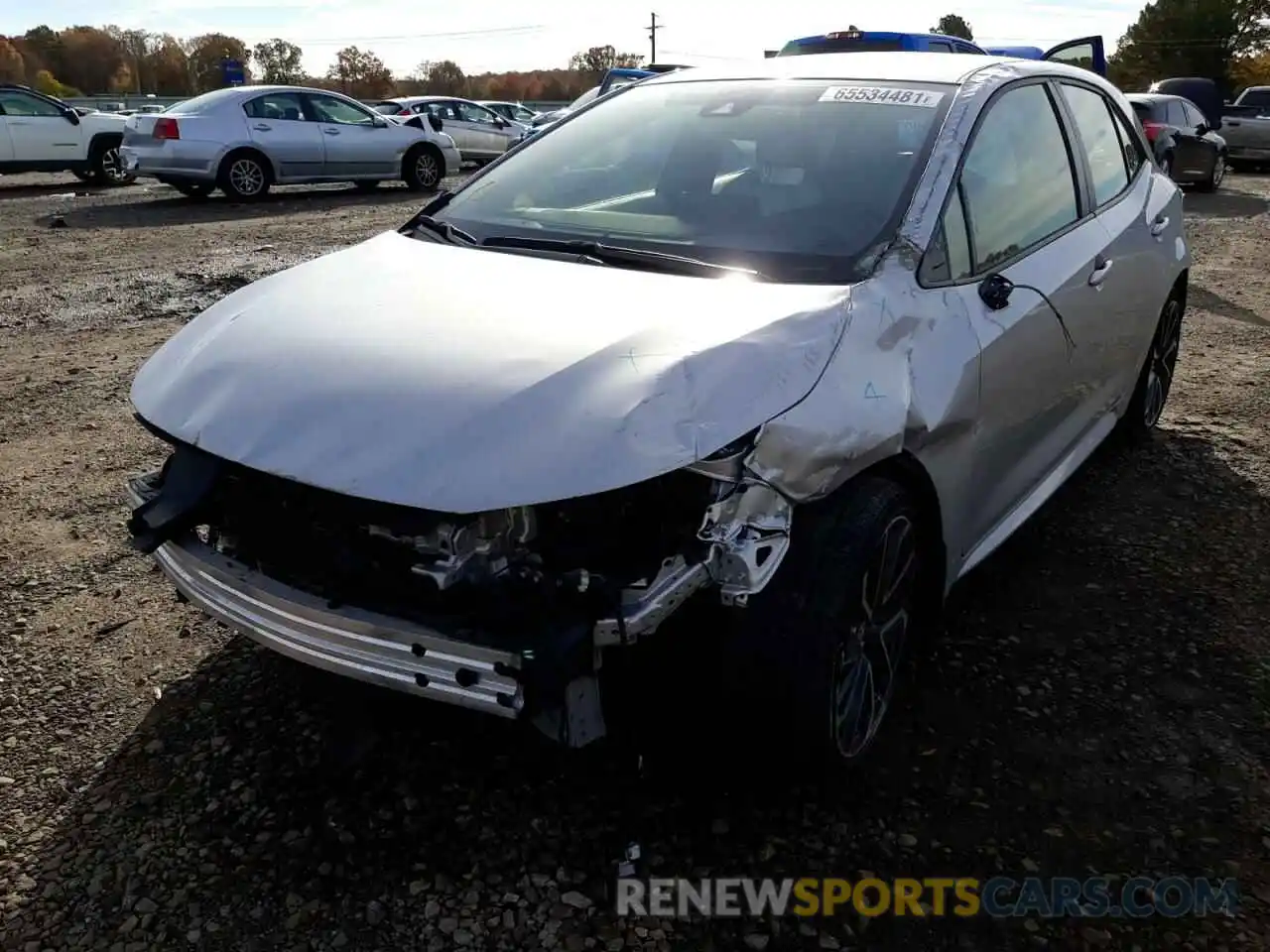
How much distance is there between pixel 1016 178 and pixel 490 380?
194cm

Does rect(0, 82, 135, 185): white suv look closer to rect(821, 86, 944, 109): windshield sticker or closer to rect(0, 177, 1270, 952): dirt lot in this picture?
rect(0, 177, 1270, 952): dirt lot

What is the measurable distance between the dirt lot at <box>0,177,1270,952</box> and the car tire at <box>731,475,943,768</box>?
131 millimetres

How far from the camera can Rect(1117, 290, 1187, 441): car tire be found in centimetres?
449

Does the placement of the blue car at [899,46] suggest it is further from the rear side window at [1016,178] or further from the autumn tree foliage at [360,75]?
the autumn tree foliage at [360,75]

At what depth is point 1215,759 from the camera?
265 cm

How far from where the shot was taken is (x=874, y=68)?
11.1 feet

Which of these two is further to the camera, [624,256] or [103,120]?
[103,120]

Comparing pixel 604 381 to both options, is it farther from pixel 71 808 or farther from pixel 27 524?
pixel 27 524

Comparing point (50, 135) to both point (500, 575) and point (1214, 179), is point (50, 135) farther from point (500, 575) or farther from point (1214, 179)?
point (1214, 179)

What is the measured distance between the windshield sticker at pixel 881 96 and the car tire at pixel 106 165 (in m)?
14.8

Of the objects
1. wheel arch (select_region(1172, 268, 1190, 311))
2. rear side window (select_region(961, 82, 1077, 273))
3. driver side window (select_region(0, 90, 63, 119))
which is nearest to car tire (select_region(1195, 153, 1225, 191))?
wheel arch (select_region(1172, 268, 1190, 311))

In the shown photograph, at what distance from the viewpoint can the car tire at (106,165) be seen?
15.5 m

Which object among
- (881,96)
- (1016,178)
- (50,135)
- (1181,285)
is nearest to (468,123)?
(50,135)

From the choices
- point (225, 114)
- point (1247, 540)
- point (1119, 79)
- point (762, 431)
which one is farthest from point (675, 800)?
point (1119, 79)
